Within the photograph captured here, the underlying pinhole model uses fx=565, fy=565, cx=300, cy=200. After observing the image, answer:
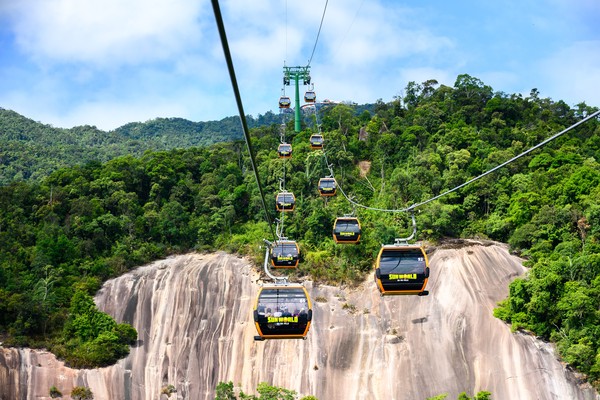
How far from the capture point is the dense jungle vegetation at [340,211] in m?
35.8

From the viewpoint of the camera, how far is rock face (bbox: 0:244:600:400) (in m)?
34.2

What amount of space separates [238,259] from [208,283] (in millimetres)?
3625

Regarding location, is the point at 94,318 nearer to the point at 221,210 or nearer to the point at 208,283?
the point at 208,283


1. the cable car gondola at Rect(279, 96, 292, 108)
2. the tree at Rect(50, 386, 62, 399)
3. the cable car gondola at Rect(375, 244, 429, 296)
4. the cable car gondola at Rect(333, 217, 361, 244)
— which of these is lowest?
the tree at Rect(50, 386, 62, 399)

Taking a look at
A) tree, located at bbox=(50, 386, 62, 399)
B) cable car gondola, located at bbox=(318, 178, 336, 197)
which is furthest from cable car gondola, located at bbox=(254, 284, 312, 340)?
tree, located at bbox=(50, 386, 62, 399)

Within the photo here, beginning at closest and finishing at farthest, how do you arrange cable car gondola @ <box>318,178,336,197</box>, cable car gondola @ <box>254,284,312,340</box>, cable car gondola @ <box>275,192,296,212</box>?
1. cable car gondola @ <box>254,284,312,340</box>
2. cable car gondola @ <box>318,178,336,197</box>
3. cable car gondola @ <box>275,192,296,212</box>

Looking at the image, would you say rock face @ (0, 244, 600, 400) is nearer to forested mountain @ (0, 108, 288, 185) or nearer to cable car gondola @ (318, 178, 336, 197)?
cable car gondola @ (318, 178, 336, 197)

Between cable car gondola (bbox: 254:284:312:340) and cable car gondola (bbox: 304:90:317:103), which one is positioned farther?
cable car gondola (bbox: 304:90:317:103)

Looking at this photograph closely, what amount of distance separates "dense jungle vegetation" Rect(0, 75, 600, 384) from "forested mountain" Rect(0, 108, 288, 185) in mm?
23418

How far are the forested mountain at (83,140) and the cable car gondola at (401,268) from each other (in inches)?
2365

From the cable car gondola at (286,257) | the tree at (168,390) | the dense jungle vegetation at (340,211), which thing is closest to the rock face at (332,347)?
the tree at (168,390)

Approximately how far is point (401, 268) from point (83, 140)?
99746 mm

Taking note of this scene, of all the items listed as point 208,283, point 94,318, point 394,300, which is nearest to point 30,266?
point 94,318

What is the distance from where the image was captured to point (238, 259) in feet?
152
